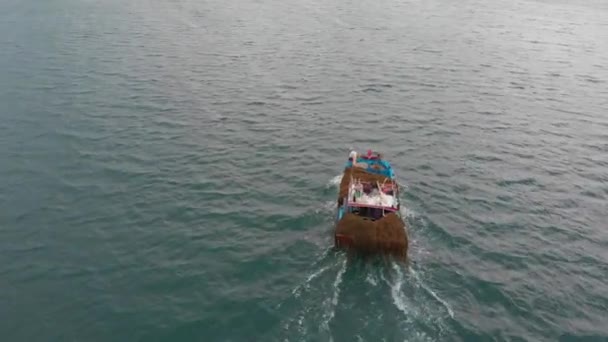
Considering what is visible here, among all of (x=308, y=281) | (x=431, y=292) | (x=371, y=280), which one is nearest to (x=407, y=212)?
(x=431, y=292)

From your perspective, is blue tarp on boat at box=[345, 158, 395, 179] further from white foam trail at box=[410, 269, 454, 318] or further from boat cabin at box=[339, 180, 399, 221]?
white foam trail at box=[410, 269, 454, 318]

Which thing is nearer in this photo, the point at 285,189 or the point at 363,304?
the point at 363,304

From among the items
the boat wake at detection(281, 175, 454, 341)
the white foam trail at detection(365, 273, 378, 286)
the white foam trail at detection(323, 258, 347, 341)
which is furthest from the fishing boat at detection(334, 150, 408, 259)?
the white foam trail at detection(323, 258, 347, 341)

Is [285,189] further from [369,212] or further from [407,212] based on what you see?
[407,212]

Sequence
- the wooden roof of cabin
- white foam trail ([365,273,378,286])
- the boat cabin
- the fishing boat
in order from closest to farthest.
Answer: white foam trail ([365,273,378,286])
the fishing boat
the boat cabin
the wooden roof of cabin

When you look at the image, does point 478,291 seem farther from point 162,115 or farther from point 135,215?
point 162,115

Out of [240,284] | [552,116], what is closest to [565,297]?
[240,284]
